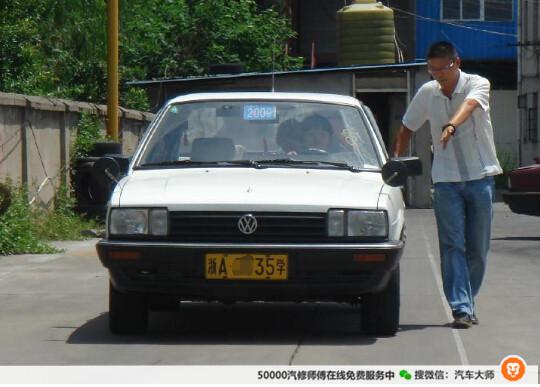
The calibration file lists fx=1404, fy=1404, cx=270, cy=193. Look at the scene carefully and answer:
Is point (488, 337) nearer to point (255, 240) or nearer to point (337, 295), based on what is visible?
point (337, 295)

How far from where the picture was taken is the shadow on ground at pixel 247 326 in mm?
8797

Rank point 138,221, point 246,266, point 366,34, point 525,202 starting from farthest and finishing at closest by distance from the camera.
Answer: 1. point 366,34
2. point 525,202
3. point 138,221
4. point 246,266

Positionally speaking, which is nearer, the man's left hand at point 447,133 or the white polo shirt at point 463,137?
the man's left hand at point 447,133

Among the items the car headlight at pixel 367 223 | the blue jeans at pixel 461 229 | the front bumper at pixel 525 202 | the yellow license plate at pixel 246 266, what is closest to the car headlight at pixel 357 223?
the car headlight at pixel 367 223

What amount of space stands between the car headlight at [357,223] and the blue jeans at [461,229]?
43.0 inches

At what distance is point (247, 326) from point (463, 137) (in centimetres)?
195

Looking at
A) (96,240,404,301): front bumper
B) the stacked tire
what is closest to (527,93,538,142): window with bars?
the stacked tire

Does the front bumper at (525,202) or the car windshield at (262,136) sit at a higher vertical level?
the car windshield at (262,136)

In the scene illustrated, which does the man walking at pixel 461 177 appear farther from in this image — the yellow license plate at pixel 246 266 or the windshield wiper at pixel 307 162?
the yellow license plate at pixel 246 266

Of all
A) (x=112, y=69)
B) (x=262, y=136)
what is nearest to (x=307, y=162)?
(x=262, y=136)

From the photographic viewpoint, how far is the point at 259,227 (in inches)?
333

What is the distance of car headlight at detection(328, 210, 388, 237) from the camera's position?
8.45 metres

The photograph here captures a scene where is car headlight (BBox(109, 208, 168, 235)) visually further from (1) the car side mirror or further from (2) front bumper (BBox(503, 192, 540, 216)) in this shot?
(2) front bumper (BBox(503, 192, 540, 216))

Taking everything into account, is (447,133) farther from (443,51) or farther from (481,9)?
(481,9)
